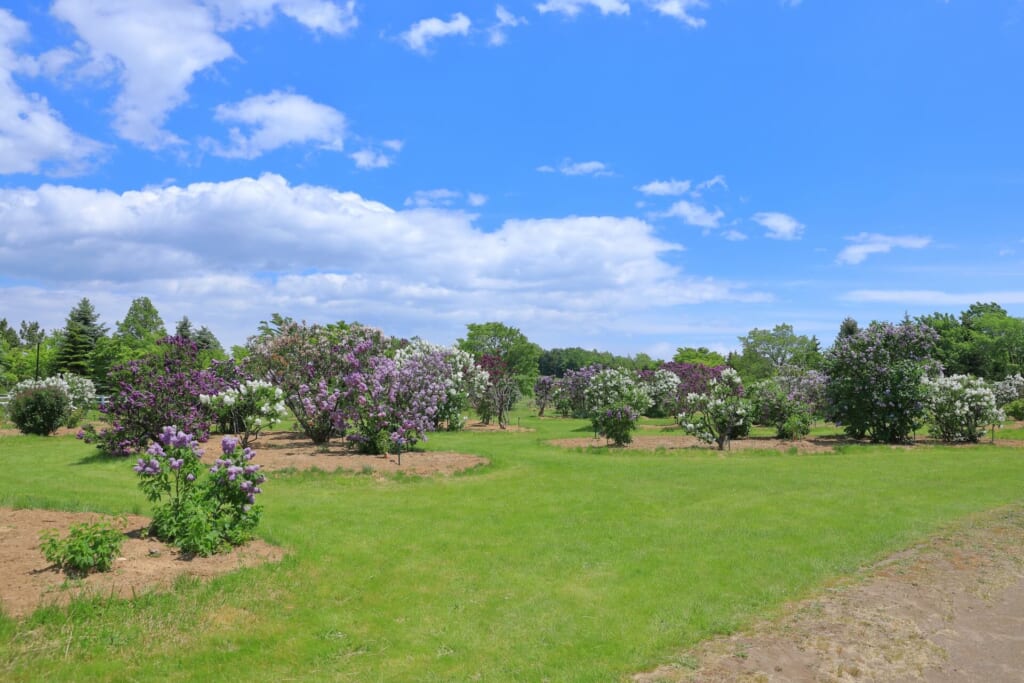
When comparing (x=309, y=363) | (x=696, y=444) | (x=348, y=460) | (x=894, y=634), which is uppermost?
(x=309, y=363)

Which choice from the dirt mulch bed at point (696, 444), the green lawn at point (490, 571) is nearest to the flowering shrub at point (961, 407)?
the dirt mulch bed at point (696, 444)

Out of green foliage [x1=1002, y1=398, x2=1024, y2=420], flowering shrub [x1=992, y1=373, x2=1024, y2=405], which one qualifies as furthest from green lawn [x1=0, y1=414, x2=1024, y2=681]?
green foliage [x1=1002, y1=398, x2=1024, y2=420]

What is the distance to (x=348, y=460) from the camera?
57.7ft

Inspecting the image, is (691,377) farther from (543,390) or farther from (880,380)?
(880,380)

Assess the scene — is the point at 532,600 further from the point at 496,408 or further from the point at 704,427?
the point at 496,408

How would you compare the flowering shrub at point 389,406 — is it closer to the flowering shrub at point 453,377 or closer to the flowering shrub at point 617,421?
the flowering shrub at point 617,421

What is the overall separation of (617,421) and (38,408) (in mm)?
21867

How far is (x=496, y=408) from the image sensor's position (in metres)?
34.0

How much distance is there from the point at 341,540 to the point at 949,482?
1431 centimetres

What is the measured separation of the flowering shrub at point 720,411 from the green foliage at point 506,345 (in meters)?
25.9

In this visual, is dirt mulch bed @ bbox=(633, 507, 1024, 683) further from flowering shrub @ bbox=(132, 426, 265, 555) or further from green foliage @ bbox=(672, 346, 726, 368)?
green foliage @ bbox=(672, 346, 726, 368)

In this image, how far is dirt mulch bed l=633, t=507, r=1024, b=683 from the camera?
221 inches

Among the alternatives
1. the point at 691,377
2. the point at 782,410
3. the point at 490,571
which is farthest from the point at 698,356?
the point at 490,571

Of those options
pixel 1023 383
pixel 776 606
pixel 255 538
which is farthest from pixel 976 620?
pixel 1023 383
